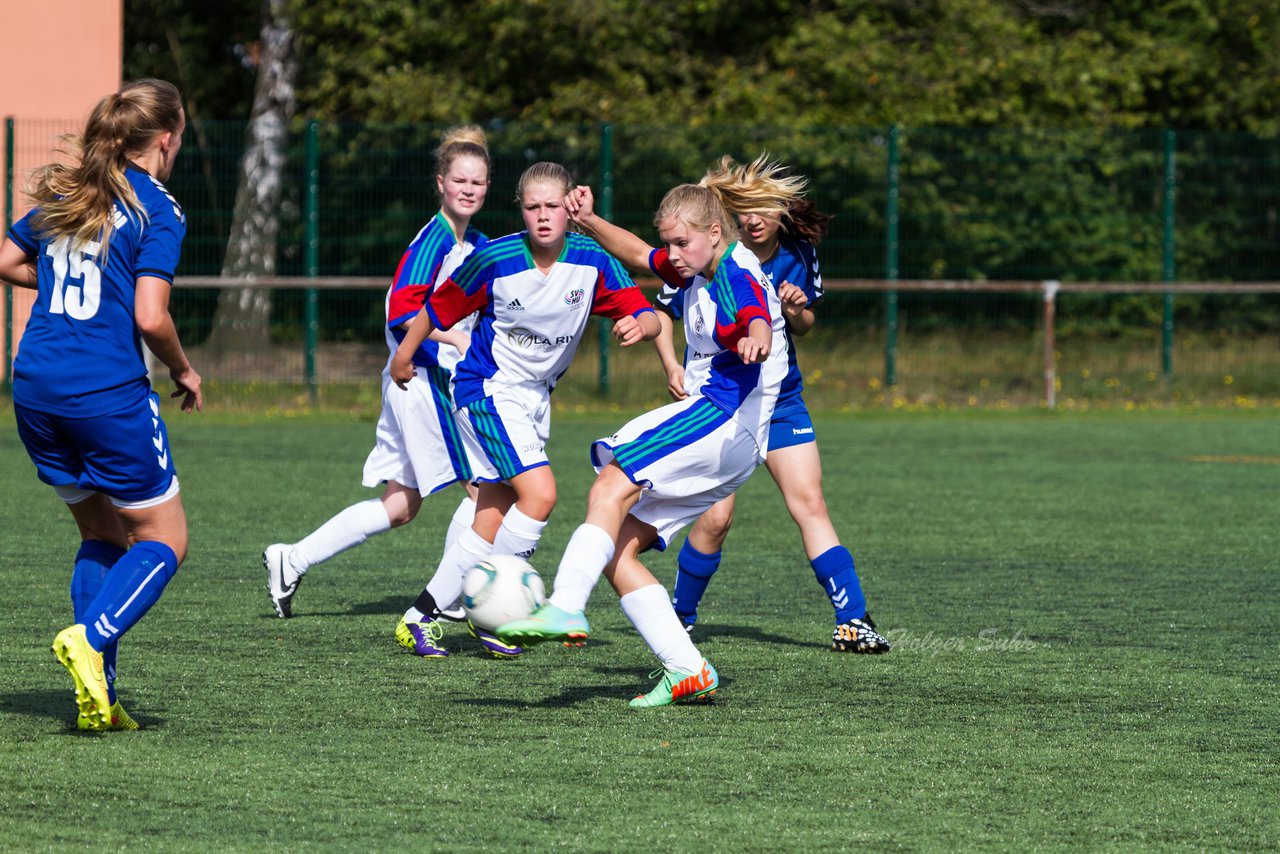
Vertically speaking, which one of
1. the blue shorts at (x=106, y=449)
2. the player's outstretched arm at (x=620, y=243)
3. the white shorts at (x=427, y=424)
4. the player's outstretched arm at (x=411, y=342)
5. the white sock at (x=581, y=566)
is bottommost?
the white sock at (x=581, y=566)

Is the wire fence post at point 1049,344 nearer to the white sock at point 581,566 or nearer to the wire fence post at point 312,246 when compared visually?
the wire fence post at point 312,246

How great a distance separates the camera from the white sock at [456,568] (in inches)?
259

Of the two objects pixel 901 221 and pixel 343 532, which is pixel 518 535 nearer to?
pixel 343 532

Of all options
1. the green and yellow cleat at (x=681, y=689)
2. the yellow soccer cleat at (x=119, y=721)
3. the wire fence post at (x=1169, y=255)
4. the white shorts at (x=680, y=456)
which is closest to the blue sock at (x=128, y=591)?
the yellow soccer cleat at (x=119, y=721)

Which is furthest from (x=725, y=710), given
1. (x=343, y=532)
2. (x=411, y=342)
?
(x=343, y=532)

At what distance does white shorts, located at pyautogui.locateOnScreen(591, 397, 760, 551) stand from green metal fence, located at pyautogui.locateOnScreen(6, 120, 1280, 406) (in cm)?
1253

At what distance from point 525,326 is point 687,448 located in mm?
887

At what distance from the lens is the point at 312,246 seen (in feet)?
60.4

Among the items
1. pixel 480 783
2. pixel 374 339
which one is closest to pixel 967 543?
pixel 480 783

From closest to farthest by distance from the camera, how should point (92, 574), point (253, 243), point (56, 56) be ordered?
point (92, 574), point (253, 243), point (56, 56)

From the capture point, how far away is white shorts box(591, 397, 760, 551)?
555cm

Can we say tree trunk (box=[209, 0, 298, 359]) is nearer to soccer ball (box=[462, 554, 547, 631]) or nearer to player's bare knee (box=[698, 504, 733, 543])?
player's bare knee (box=[698, 504, 733, 543])

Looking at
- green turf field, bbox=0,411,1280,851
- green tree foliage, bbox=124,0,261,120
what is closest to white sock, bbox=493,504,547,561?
green turf field, bbox=0,411,1280,851

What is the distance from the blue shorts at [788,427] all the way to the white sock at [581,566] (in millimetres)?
1351
